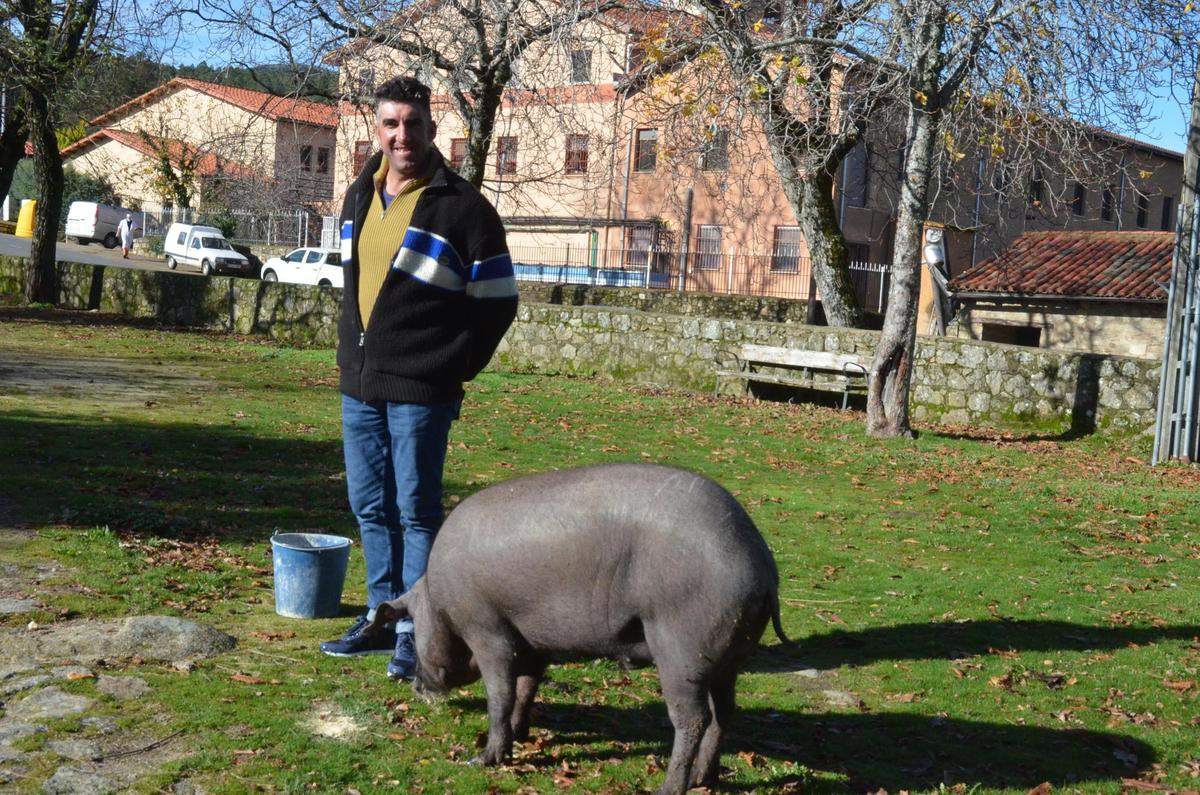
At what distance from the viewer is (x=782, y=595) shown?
7242 mm

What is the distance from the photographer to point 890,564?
834cm

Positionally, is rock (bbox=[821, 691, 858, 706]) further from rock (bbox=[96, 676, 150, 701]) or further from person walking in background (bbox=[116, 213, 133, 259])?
person walking in background (bbox=[116, 213, 133, 259])

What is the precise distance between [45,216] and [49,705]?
2470cm

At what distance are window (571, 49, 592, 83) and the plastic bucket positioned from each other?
1285 centimetres

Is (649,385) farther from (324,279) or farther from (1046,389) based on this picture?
(324,279)

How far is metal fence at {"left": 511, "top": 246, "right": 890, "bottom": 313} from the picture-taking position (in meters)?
34.3

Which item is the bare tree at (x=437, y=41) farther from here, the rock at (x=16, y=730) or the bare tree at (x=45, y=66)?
the rock at (x=16, y=730)

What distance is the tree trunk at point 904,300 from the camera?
585 inches

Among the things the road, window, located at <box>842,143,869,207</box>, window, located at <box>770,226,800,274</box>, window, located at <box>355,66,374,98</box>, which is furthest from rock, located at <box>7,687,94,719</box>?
the road

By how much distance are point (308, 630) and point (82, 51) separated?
787 inches

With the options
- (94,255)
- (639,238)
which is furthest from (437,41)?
(94,255)

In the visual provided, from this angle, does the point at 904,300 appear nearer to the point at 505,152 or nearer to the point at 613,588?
the point at 505,152

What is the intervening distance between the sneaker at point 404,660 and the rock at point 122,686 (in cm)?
98

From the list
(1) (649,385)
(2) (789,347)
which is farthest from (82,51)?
(2) (789,347)
